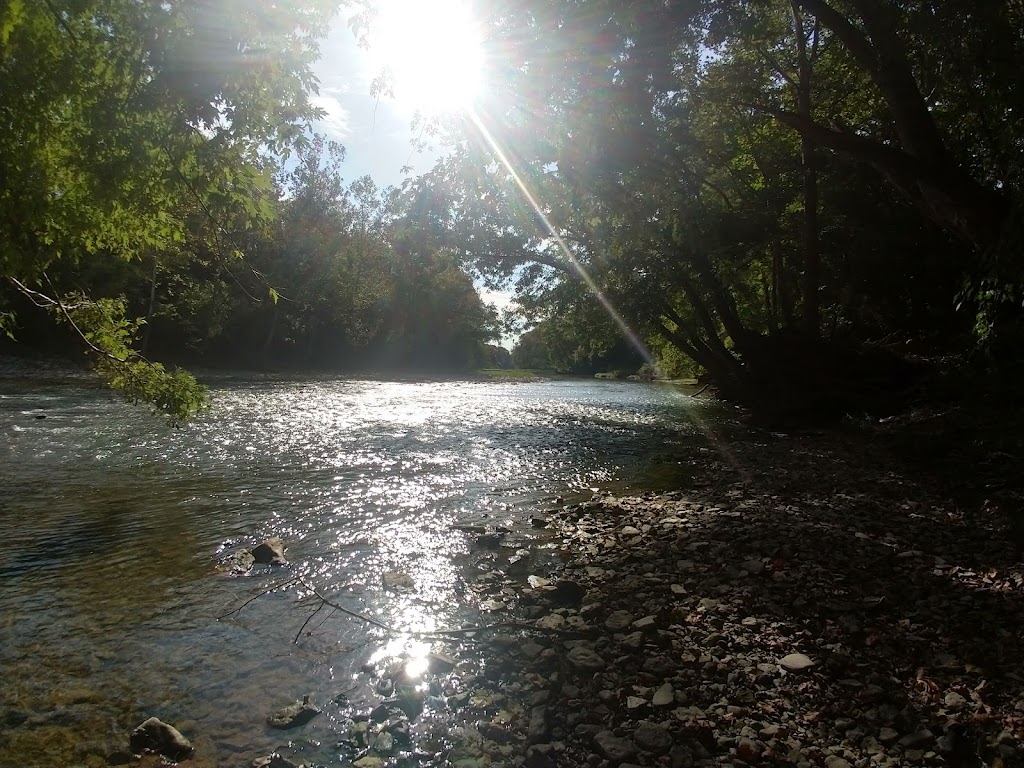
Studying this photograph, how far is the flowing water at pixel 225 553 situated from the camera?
3600 millimetres

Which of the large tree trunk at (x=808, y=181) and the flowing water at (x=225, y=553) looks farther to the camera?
the large tree trunk at (x=808, y=181)

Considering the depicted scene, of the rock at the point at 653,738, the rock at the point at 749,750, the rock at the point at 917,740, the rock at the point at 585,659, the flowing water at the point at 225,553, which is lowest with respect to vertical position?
the flowing water at the point at 225,553

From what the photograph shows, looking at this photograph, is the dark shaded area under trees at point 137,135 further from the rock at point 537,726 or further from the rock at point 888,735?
the rock at point 888,735

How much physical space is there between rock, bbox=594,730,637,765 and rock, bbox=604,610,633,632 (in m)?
1.29

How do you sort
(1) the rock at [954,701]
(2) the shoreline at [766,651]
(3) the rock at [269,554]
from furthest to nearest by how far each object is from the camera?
(3) the rock at [269,554] → (1) the rock at [954,701] → (2) the shoreline at [766,651]

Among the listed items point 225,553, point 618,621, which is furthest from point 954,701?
point 225,553

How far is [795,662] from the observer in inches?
155

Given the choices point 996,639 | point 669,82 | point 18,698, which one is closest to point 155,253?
point 669,82

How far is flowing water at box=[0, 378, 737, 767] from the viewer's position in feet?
11.8

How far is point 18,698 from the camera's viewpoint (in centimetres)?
357

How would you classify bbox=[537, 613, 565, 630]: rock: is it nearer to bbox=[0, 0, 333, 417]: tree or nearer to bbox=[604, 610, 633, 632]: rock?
bbox=[604, 610, 633, 632]: rock

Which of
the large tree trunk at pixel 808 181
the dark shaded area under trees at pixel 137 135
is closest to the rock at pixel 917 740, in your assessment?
the dark shaded area under trees at pixel 137 135

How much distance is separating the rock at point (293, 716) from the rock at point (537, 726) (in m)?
1.37

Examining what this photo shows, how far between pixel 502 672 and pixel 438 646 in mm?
610
